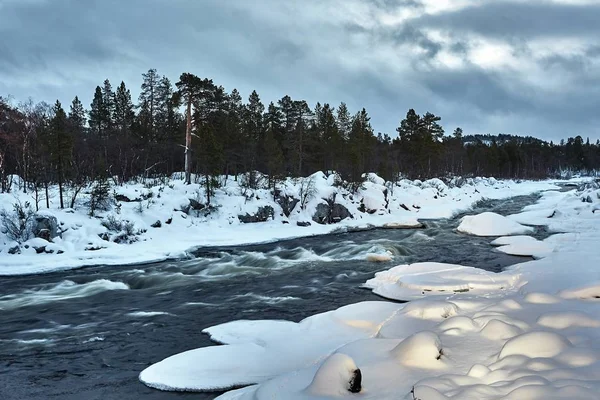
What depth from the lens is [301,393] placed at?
5.40 metres

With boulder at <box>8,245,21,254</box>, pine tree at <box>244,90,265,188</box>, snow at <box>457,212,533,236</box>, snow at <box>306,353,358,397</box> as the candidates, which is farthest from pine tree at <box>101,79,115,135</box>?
snow at <box>306,353,358,397</box>

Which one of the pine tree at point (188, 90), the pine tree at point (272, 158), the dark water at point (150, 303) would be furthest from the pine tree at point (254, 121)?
the dark water at point (150, 303)

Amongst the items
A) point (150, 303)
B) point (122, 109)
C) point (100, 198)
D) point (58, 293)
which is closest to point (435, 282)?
point (150, 303)

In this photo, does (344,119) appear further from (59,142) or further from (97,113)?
(59,142)

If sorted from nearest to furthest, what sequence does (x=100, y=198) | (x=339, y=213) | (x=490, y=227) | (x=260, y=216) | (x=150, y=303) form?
(x=150, y=303) < (x=100, y=198) < (x=490, y=227) < (x=260, y=216) < (x=339, y=213)

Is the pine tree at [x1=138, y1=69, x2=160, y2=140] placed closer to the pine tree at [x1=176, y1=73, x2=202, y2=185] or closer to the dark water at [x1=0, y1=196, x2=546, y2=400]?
the pine tree at [x1=176, y1=73, x2=202, y2=185]

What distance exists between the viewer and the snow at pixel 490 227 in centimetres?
2438

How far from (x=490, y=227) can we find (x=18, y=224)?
26199mm

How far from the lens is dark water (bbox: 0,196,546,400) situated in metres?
7.38

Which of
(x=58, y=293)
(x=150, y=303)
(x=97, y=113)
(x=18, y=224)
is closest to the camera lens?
(x=150, y=303)

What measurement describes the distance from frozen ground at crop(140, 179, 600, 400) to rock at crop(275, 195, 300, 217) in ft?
61.9

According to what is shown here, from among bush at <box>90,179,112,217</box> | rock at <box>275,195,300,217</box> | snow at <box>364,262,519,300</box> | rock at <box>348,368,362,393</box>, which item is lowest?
snow at <box>364,262,519,300</box>

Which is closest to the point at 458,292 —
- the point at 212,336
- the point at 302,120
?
the point at 212,336

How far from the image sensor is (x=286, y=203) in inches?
1208
